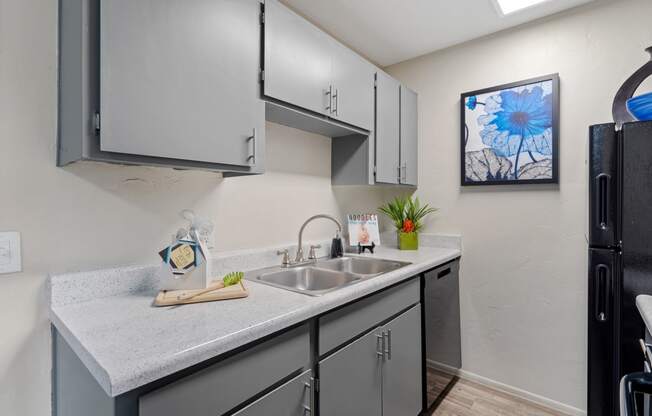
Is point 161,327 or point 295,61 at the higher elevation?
point 295,61

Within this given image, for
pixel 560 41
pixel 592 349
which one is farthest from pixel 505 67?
pixel 592 349

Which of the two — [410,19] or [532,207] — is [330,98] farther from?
[532,207]

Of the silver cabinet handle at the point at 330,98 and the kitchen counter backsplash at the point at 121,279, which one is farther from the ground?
the silver cabinet handle at the point at 330,98

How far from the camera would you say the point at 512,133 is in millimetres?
2078

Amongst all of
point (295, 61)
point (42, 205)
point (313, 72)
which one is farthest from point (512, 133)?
point (42, 205)

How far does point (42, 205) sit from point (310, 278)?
117cm

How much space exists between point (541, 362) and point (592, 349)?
66 cm

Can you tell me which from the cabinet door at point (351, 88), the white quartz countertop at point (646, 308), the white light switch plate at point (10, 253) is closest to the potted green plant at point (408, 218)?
the cabinet door at point (351, 88)

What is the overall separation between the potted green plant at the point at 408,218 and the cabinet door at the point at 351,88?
0.72m

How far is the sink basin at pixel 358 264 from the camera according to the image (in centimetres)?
190

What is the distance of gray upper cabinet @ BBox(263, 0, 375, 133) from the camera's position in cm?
138

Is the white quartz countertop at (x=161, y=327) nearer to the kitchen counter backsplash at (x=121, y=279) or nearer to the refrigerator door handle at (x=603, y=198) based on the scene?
the kitchen counter backsplash at (x=121, y=279)

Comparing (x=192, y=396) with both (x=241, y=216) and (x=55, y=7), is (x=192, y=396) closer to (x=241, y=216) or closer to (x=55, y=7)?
(x=241, y=216)

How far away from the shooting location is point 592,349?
1464mm
